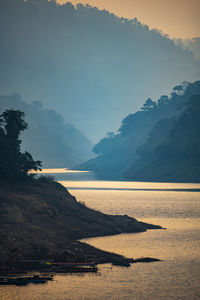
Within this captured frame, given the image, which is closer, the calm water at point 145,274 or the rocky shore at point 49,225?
the calm water at point 145,274

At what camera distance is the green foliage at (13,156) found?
281 ft

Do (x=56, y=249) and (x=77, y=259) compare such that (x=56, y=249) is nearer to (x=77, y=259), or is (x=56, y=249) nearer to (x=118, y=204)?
(x=77, y=259)

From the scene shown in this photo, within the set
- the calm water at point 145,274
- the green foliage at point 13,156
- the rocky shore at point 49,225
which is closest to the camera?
the calm water at point 145,274

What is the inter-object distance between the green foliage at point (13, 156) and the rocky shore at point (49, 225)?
6.18ft

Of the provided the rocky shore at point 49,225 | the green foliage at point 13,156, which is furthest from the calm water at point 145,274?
the green foliage at point 13,156

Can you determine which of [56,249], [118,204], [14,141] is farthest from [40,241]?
[118,204]

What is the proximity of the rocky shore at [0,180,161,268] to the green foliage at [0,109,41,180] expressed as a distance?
188 centimetres

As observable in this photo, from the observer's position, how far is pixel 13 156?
87500 mm

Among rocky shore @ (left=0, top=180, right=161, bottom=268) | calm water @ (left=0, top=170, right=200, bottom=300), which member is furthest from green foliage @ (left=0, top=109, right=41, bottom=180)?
calm water @ (left=0, top=170, right=200, bottom=300)

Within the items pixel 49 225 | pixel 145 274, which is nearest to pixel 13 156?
pixel 49 225

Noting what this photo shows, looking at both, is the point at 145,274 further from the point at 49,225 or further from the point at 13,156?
the point at 13,156

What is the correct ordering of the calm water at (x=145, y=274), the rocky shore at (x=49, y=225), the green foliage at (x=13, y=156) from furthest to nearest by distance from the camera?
the green foliage at (x=13, y=156) < the rocky shore at (x=49, y=225) < the calm water at (x=145, y=274)

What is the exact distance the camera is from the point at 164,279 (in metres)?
53.5

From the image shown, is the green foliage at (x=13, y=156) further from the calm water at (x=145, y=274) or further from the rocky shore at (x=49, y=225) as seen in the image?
the calm water at (x=145, y=274)
